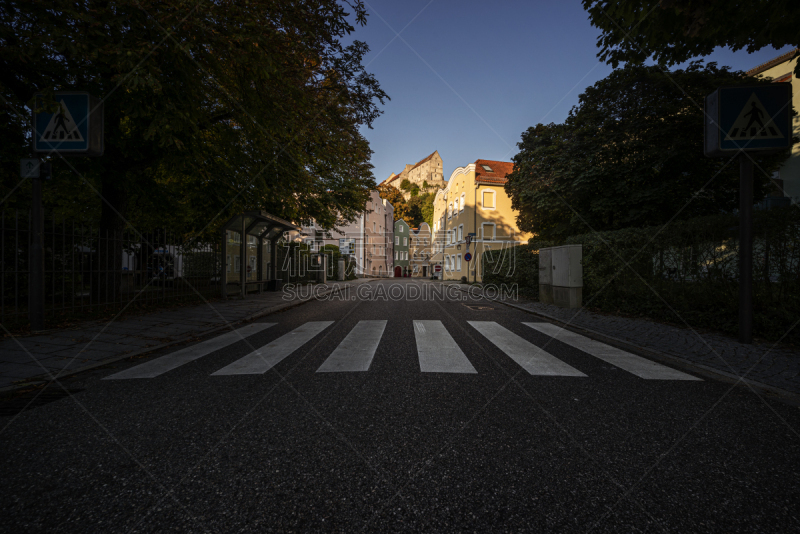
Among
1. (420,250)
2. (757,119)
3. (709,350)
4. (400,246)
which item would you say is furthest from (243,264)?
(420,250)

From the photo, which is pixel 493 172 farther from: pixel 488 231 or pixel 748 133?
pixel 748 133

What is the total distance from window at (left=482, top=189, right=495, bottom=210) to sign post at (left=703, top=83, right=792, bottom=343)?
2886cm

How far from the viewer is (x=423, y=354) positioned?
493cm

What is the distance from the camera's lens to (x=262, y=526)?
1.64m

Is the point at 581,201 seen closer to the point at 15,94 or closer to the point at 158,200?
the point at 158,200

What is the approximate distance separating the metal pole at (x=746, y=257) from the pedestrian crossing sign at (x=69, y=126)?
10593 millimetres

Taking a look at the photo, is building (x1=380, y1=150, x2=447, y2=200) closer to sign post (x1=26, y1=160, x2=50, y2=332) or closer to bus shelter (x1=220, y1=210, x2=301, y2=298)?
bus shelter (x1=220, y1=210, x2=301, y2=298)

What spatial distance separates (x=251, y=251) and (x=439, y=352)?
1111 centimetres

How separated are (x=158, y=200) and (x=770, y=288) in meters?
14.1

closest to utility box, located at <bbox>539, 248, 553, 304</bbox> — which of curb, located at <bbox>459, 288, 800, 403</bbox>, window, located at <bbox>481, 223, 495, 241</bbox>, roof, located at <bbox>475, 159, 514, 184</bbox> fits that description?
curb, located at <bbox>459, 288, 800, 403</bbox>

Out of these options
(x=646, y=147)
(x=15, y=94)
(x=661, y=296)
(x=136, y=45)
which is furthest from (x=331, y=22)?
(x=646, y=147)

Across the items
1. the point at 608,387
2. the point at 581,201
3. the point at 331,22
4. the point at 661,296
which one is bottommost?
the point at 608,387

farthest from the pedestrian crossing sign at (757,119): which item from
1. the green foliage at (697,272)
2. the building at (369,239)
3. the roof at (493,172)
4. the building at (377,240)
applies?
the building at (377,240)

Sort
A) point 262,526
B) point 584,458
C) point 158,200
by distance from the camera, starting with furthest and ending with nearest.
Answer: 1. point 158,200
2. point 584,458
3. point 262,526
